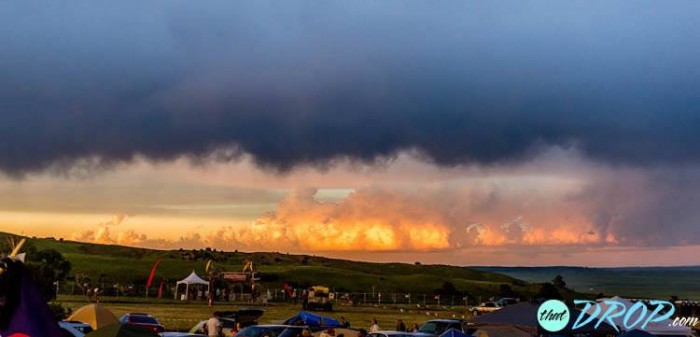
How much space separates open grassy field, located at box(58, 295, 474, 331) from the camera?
58.8 meters

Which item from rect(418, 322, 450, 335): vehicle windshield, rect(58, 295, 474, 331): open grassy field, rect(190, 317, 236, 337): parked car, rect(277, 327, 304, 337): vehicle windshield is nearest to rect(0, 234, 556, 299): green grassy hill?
rect(58, 295, 474, 331): open grassy field

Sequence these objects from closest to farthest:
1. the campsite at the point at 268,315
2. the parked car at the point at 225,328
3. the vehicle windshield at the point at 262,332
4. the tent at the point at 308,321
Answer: the campsite at the point at 268,315, the vehicle windshield at the point at 262,332, the parked car at the point at 225,328, the tent at the point at 308,321

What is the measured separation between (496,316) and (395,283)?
101793 millimetres

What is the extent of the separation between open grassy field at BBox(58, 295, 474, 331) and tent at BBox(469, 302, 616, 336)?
21.6 m

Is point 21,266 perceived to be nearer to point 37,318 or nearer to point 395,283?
point 37,318

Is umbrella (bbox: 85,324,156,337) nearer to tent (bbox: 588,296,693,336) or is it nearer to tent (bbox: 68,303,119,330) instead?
tent (bbox: 68,303,119,330)

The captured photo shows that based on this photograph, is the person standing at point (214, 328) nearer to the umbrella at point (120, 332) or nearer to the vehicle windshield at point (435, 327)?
the vehicle windshield at point (435, 327)

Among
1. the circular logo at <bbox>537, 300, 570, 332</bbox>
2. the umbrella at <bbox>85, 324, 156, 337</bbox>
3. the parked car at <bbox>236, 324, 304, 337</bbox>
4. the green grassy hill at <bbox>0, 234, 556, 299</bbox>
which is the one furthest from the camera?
the green grassy hill at <bbox>0, 234, 556, 299</bbox>

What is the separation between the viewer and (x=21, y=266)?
43.4 ft

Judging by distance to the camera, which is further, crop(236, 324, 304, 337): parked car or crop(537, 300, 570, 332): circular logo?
crop(236, 324, 304, 337): parked car

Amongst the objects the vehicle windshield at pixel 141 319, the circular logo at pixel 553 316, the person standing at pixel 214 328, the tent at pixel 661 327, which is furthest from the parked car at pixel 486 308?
the circular logo at pixel 553 316

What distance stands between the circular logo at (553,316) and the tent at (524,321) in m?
0.65

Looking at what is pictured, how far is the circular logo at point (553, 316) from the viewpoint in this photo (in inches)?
1217

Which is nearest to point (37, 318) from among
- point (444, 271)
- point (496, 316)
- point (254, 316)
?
point (496, 316)
